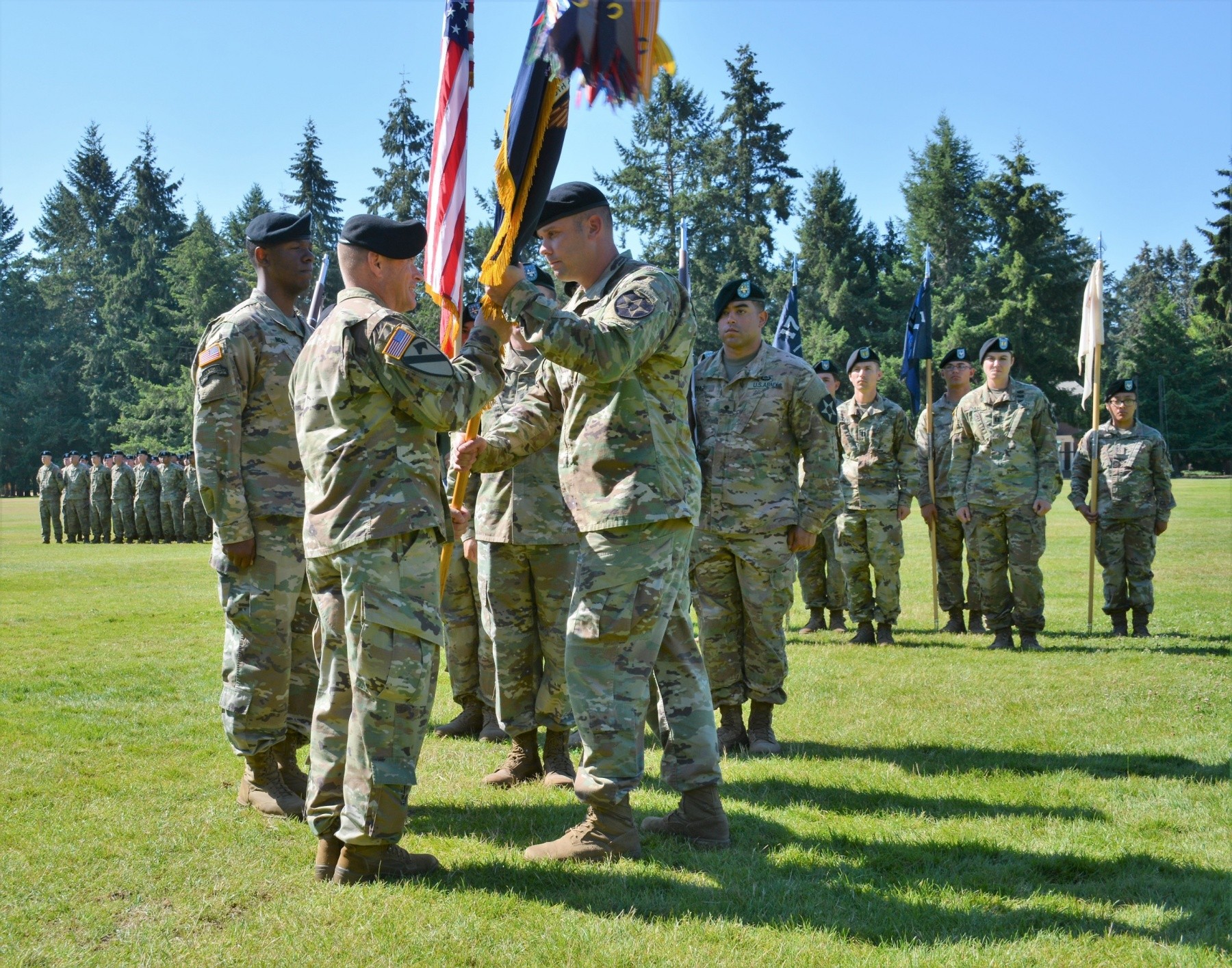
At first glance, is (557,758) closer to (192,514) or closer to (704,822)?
(704,822)

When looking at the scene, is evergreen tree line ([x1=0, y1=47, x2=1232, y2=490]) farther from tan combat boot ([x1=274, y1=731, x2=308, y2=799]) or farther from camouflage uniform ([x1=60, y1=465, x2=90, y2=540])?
tan combat boot ([x1=274, y1=731, x2=308, y2=799])

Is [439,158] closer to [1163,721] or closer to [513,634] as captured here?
[513,634]

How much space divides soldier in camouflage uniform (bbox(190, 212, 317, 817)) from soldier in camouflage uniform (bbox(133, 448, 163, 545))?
2326 centimetres

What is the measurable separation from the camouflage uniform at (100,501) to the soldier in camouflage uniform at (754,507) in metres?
24.8

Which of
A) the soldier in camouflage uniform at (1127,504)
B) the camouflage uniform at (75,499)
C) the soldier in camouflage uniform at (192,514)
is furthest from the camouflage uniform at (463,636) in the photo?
the camouflage uniform at (75,499)

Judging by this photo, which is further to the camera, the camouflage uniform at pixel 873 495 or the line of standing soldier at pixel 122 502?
the line of standing soldier at pixel 122 502

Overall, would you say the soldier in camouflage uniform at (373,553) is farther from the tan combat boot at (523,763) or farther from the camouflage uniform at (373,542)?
the tan combat boot at (523,763)

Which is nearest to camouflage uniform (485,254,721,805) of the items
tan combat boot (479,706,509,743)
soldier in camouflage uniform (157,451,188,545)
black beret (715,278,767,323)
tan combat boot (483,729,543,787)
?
tan combat boot (483,729,543,787)

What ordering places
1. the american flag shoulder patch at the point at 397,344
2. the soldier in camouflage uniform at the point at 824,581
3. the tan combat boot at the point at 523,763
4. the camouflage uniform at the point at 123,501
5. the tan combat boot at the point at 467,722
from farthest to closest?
the camouflage uniform at the point at 123,501
the soldier in camouflage uniform at the point at 824,581
the tan combat boot at the point at 467,722
the tan combat boot at the point at 523,763
the american flag shoulder patch at the point at 397,344

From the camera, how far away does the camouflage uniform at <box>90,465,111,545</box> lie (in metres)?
27.2

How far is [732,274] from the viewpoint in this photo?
4956 centimetres

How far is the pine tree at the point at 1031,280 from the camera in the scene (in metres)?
50.3

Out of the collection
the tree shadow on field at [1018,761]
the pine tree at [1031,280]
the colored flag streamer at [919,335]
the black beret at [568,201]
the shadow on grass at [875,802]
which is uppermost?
the pine tree at [1031,280]

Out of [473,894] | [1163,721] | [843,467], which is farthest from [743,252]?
[473,894]
